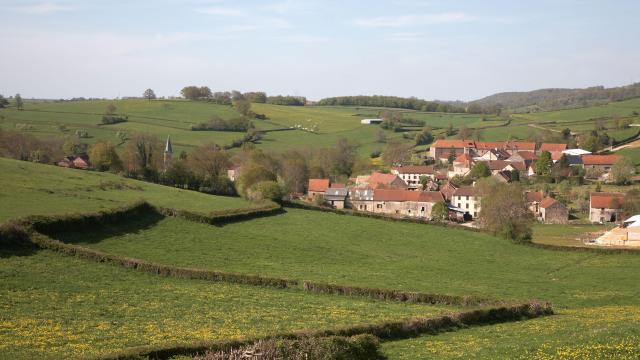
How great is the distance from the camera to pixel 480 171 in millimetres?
106125

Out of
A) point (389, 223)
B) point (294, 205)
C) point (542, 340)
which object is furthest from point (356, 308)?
point (294, 205)

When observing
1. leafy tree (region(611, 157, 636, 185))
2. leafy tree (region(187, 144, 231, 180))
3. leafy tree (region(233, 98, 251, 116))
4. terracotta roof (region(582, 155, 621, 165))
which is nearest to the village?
terracotta roof (region(582, 155, 621, 165))

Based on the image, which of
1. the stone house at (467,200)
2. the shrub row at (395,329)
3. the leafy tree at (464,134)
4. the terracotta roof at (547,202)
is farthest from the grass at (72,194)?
the leafy tree at (464,134)

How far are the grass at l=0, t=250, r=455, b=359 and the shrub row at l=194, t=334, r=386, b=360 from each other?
252 cm

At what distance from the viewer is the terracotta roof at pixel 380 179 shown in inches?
3937

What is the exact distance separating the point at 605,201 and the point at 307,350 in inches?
2845

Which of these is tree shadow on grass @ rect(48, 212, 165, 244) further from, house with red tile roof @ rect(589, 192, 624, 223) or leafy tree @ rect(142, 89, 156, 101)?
leafy tree @ rect(142, 89, 156, 101)

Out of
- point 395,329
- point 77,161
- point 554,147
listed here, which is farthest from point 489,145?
point 395,329

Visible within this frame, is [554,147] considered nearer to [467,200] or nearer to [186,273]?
[467,200]

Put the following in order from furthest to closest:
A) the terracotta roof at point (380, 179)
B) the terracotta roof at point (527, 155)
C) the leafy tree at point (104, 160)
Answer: the terracotta roof at point (527, 155), the terracotta roof at point (380, 179), the leafy tree at point (104, 160)

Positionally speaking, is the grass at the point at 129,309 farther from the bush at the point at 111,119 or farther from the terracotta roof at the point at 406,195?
the bush at the point at 111,119

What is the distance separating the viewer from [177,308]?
2598cm

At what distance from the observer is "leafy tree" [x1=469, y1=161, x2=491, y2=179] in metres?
106

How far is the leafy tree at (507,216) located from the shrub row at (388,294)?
937 inches
